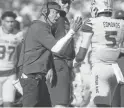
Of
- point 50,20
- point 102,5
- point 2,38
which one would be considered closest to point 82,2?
point 2,38

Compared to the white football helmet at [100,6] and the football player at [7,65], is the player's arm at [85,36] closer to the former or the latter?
the white football helmet at [100,6]

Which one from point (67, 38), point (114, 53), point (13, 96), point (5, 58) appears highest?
point (67, 38)

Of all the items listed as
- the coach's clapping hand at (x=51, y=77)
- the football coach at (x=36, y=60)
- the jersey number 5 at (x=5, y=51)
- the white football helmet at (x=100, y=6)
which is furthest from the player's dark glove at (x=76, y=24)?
the jersey number 5 at (x=5, y=51)

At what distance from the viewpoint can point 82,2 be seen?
523 inches

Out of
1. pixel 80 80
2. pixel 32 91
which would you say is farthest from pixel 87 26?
pixel 80 80

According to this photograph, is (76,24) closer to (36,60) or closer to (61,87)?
(36,60)

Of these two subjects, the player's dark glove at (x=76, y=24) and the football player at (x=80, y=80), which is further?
the football player at (x=80, y=80)

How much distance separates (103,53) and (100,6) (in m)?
0.68

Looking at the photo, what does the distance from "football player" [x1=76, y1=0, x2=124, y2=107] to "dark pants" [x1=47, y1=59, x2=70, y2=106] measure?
0.91 feet

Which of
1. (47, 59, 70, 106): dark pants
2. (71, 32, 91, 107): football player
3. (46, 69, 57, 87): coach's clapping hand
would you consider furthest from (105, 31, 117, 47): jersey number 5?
(71, 32, 91, 107): football player

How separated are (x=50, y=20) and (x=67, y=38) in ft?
1.69

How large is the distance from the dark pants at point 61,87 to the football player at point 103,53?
0.91 feet

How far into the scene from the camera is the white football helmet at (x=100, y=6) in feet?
21.5

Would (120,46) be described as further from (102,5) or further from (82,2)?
(82,2)
